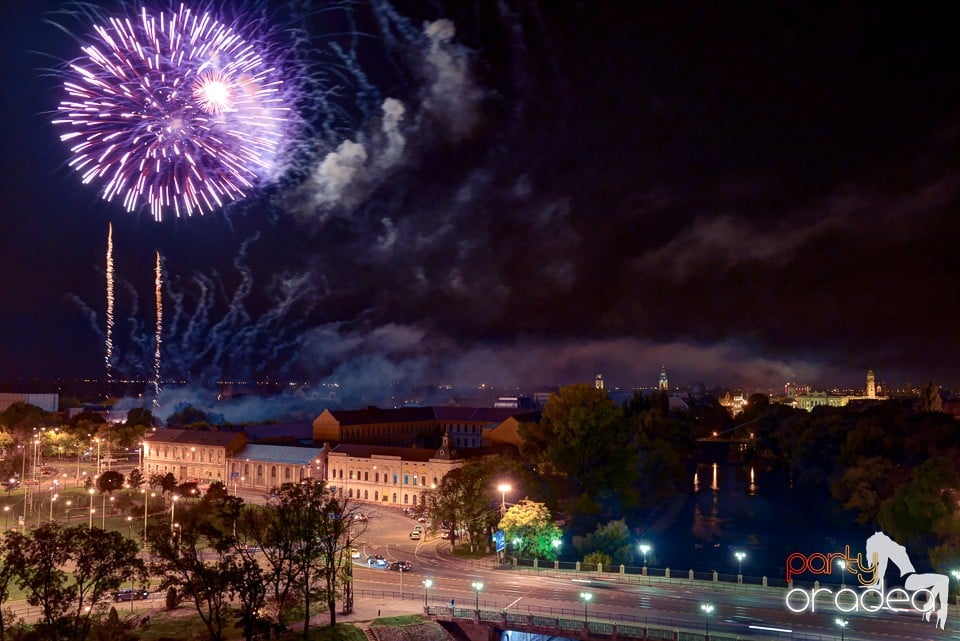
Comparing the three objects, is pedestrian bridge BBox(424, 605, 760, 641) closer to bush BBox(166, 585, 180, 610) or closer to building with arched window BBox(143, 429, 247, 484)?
bush BBox(166, 585, 180, 610)

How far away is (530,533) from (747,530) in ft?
112

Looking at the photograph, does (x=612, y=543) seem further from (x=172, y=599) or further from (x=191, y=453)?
(x=191, y=453)

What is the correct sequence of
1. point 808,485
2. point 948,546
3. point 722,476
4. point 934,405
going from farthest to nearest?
point 934,405
point 722,476
point 808,485
point 948,546

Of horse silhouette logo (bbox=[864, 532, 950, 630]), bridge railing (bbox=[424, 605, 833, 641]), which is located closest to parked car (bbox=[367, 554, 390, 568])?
bridge railing (bbox=[424, 605, 833, 641])

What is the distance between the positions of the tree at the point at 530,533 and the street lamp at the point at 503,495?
6173mm

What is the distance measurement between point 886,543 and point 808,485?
45.8m

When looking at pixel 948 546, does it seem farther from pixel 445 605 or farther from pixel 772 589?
pixel 445 605

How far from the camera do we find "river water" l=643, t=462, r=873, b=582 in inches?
2736

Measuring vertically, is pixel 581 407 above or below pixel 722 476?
above

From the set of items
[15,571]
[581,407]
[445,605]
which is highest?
[581,407]

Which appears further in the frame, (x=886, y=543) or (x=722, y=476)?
(x=722, y=476)

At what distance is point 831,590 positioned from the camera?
48.4 metres

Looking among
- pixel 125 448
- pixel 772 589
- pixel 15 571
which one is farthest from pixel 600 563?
pixel 125 448

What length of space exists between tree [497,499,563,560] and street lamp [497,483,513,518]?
20.3ft
